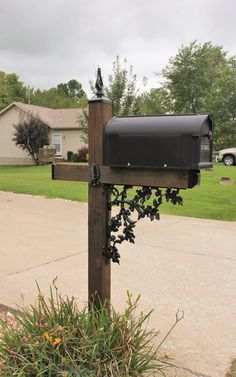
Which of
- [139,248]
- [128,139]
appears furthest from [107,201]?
[139,248]

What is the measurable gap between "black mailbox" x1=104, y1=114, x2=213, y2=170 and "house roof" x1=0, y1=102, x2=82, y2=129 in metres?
28.6

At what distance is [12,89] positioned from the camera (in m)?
55.6

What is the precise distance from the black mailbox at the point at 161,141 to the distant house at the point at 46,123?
28.2 m

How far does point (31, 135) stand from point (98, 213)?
25540mm

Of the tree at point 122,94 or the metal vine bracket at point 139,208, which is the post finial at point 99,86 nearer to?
the metal vine bracket at point 139,208

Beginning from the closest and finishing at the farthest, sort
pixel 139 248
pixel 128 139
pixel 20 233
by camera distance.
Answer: pixel 128 139 → pixel 139 248 → pixel 20 233

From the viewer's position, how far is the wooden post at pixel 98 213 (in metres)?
2.64

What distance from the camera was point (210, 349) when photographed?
3.05m

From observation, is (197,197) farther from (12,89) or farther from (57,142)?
(12,89)

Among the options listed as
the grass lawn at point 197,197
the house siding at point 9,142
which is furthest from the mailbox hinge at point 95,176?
the house siding at point 9,142

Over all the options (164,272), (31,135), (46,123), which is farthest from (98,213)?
(46,123)

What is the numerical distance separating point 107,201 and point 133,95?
1526 cm

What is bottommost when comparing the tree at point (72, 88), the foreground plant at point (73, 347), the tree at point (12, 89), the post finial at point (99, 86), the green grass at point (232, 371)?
the green grass at point (232, 371)

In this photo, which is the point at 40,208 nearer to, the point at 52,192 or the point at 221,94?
the point at 52,192
